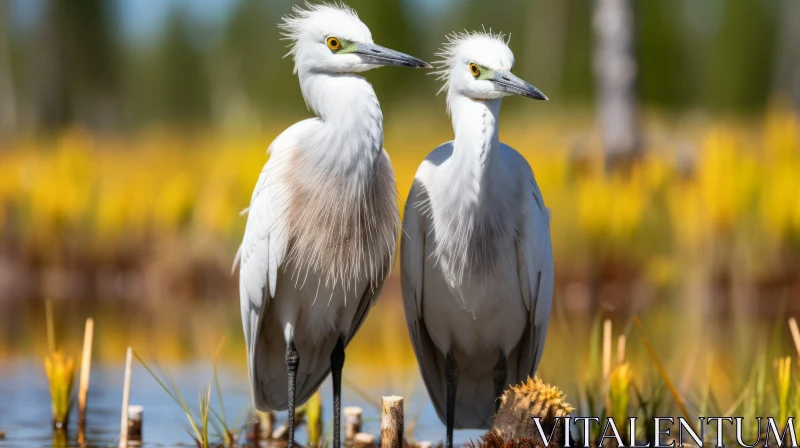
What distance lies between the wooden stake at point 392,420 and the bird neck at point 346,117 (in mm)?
1246

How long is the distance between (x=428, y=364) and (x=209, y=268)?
730cm

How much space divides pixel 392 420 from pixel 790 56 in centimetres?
3939

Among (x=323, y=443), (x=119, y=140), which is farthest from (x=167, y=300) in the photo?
(x=119, y=140)

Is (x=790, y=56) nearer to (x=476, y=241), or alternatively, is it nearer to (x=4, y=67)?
(x=4, y=67)

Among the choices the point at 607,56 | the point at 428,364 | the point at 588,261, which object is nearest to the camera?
the point at 428,364

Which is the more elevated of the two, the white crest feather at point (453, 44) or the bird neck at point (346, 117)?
the white crest feather at point (453, 44)

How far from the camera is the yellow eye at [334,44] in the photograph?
5.61 meters

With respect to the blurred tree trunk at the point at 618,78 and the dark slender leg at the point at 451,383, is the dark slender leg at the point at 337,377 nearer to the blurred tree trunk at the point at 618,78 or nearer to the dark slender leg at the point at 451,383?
the dark slender leg at the point at 451,383

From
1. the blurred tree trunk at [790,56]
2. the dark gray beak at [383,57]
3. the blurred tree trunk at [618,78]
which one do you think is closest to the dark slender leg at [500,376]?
the dark gray beak at [383,57]

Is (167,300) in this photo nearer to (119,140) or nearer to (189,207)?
(189,207)

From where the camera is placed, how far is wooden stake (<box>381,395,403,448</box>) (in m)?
5.31

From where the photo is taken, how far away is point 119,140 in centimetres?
2762

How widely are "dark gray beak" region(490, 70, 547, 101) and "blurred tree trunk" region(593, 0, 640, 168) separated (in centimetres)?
958

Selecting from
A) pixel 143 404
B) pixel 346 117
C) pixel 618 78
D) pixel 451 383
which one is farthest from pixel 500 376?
pixel 618 78
